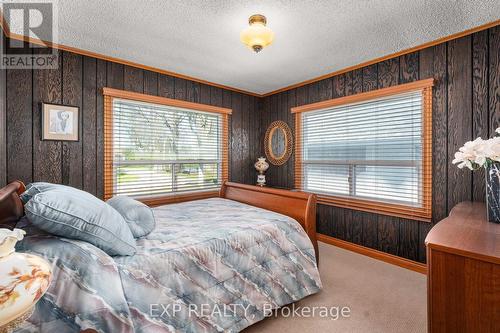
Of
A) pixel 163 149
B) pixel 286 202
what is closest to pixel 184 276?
pixel 286 202

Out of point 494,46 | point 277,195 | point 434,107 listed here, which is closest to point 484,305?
point 277,195

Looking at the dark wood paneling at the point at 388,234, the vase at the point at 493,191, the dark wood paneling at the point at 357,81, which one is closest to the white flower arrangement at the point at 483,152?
the vase at the point at 493,191

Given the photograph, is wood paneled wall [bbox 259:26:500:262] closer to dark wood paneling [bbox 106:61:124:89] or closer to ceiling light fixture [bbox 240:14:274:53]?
ceiling light fixture [bbox 240:14:274:53]

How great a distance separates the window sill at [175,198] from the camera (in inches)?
132

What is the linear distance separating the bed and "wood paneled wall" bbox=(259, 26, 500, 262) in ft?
4.25

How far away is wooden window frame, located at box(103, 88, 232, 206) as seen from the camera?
3027mm

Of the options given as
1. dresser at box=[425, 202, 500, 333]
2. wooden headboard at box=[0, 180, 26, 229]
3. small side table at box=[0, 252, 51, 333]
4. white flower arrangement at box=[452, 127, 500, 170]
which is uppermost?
white flower arrangement at box=[452, 127, 500, 170]

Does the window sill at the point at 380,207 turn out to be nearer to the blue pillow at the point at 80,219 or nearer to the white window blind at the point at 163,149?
the white window blind at the point at 163,149

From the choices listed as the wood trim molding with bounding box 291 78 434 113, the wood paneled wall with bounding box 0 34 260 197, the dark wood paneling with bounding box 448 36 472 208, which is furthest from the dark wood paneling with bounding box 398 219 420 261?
the wood paneled wall with bounding box 0 34 260 197

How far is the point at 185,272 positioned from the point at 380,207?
2.54m

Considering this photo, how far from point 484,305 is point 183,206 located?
2.49 m

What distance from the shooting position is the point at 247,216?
224 cm

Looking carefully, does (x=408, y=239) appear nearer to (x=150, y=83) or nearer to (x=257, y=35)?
(x=257, y=35)

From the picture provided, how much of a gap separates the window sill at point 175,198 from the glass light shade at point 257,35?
94.0 inches
